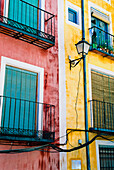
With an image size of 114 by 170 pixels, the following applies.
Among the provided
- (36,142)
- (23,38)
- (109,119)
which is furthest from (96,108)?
(23,38)

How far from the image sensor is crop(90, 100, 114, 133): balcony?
10.1 meters

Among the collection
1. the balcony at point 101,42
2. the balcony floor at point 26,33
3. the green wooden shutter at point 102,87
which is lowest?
the green wooden shutter at point 102,87

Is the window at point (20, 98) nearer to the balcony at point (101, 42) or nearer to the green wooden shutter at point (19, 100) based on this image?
the green wooden shutter at point (19, 100)

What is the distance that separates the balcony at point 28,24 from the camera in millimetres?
8281

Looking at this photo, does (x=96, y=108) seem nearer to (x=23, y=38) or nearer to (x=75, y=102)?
Result: (x=75, y=102)

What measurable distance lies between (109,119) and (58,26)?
14.2 ft

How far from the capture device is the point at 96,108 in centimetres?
1041

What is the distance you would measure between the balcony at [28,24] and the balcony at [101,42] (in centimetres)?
212

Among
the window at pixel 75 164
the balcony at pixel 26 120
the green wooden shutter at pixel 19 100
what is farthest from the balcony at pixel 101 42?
the window at pixel 75 164

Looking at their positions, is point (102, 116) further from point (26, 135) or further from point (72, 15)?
point (72, 15)

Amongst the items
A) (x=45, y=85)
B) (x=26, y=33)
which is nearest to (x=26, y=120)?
(x=45, y=85)

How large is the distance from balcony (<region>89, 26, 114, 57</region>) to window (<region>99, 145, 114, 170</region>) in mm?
3869

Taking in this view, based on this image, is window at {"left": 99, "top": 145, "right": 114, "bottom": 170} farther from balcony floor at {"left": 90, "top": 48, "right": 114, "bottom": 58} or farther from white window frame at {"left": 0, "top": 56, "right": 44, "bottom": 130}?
balcony floor at {"left": 90, "top": 48, "right": 114, "bottom": 58}

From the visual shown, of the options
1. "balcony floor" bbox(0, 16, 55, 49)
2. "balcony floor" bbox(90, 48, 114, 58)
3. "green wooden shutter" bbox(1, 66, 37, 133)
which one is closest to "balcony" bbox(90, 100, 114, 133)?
"balcony floor" bbox(90, 48, 114, 58)
